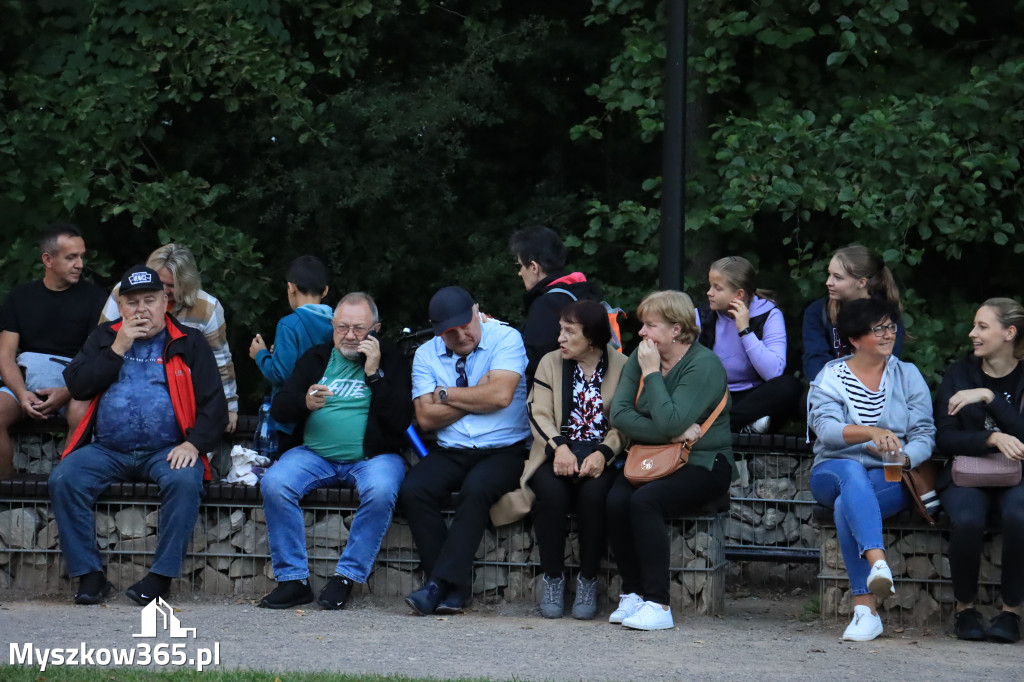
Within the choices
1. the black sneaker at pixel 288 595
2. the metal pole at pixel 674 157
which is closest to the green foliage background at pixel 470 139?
the metal pole at pixel 674 157

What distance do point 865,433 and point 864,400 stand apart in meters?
0.27

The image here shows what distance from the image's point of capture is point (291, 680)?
17.3 feet

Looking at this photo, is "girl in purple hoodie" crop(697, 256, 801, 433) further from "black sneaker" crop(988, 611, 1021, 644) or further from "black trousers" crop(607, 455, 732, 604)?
"black sneaker" crop(988, 611, 1021, 644)

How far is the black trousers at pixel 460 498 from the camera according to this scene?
718 cm

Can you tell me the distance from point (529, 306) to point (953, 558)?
2.78 m

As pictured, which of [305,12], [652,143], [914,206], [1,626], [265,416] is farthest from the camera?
[652,143]

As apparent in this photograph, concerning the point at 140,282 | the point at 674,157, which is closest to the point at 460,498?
the point at 140,282

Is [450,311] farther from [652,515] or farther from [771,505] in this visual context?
[771,505]

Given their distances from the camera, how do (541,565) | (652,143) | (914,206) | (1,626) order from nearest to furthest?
(1,626)
(541,565)
(914,206)
(652,143)

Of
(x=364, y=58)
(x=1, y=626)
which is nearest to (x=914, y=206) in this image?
(x=364, y=58)

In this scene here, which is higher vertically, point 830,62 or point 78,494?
A: point 830,62

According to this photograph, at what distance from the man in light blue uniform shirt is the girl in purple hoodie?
134 cm

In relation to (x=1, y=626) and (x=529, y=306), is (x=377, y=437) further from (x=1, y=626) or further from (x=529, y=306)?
(x=1, y=626)

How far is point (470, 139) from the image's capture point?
1181 cm
